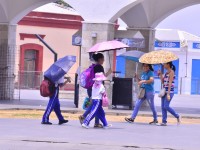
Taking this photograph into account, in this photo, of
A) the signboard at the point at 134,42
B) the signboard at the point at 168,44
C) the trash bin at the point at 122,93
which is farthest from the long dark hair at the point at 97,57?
the signboard at the point at 168,44

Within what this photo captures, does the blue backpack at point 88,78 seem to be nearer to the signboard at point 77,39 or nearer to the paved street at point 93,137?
the paved street at point 93,137

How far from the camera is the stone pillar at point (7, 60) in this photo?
93.7 ft

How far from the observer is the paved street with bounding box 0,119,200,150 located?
1328 cm

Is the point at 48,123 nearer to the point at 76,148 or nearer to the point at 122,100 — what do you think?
the point at 76,148

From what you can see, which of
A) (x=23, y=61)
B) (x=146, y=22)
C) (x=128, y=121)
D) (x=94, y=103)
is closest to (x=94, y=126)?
(x=94, y=103)

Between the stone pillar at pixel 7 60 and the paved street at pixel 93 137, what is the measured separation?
10.5m

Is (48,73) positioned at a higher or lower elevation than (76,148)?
higher

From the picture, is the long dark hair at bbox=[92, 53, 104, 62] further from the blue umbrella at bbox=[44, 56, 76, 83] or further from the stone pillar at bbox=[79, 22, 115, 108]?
the stone pillar at bbox=[79, 22, 115, 108]

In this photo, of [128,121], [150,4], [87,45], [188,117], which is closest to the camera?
[128,121]

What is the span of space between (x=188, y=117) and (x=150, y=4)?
6447 millimetres

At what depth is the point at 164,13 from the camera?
28.5 meters

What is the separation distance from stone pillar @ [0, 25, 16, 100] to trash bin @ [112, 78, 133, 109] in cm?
506

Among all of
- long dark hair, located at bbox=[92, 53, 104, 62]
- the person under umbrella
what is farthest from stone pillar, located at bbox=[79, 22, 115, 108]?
long dark hair, located at bbox=[92, 53, 104, 62]

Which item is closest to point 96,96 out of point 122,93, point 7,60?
point 122,93
